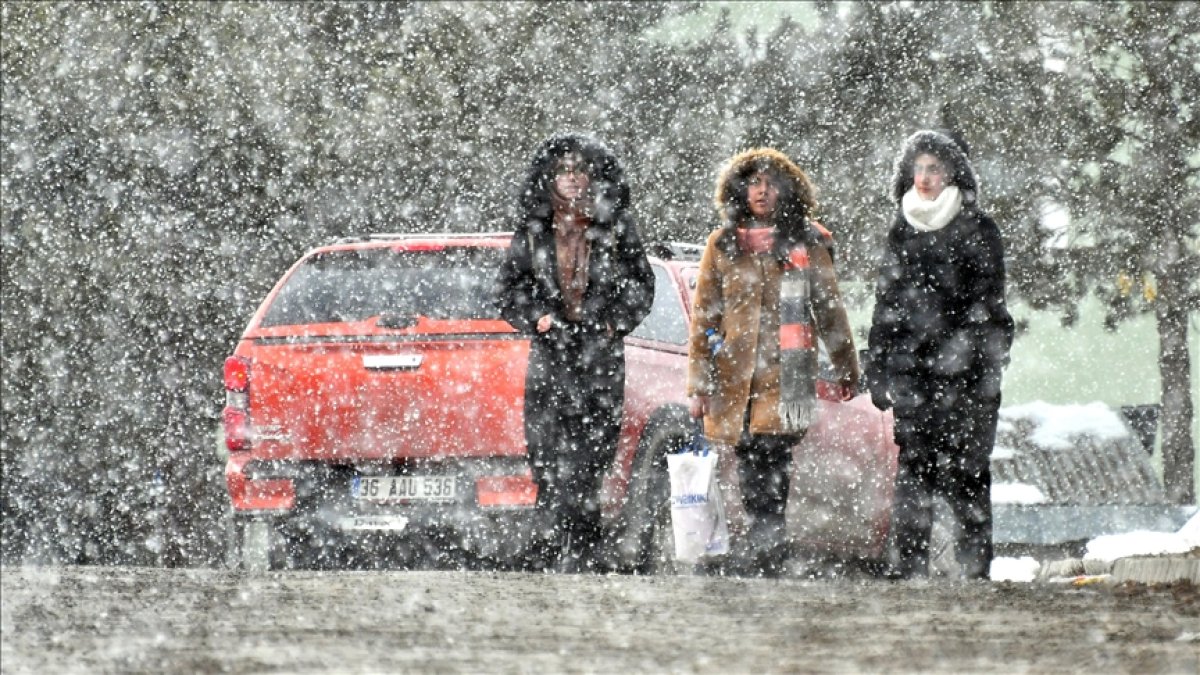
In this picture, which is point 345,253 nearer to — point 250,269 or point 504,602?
point 504,602

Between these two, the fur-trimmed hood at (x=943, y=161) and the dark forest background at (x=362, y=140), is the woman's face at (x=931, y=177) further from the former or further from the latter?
the dark forest background at (x=362, y=140)

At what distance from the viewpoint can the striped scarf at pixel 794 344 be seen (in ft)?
27.2

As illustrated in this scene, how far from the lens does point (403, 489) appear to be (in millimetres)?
8891

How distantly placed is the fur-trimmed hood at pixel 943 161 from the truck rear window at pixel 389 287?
5.74ft

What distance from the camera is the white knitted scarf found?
8.10m

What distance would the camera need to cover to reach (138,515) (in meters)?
17.0

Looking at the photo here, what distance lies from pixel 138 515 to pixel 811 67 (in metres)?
6.99

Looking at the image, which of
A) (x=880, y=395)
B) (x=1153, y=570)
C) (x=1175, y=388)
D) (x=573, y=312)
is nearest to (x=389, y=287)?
(x=573, y=312)

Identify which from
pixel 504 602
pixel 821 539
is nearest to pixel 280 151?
pixel 821 539

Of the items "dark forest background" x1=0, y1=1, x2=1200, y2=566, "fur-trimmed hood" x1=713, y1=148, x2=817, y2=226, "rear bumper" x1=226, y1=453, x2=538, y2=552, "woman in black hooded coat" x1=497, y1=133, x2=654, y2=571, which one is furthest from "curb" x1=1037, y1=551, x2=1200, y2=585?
"dark forest background" x1=0, y1=1, x2=1200, y2=566

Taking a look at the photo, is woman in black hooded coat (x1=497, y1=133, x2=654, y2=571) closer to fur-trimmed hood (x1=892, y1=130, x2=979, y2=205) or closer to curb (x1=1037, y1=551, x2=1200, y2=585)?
fur-trimmed hood (x1=892, y1=130, x2=979, y2=205)

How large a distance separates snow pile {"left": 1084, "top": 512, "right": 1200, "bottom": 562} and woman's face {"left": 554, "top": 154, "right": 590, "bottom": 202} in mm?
2721

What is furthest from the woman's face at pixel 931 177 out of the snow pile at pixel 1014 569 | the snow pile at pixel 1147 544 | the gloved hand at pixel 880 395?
the snow pile at pixel 1014 569

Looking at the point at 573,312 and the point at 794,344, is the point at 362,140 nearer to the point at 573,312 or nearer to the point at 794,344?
the point at 573,312
